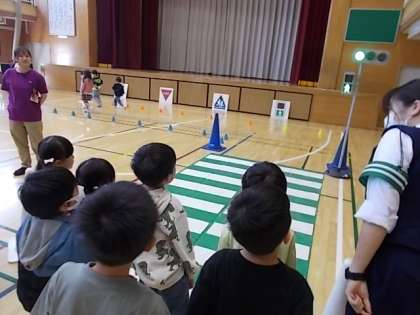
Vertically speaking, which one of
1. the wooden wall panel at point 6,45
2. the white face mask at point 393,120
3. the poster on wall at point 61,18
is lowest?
the white face mask at point 393,120

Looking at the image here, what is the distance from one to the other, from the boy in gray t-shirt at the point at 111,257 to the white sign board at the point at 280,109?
26.7ft

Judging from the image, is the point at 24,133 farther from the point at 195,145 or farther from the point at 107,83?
the point at 107,83

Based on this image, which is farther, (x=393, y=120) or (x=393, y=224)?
(x=393, y=120)

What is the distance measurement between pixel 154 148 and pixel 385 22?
8.85 metres

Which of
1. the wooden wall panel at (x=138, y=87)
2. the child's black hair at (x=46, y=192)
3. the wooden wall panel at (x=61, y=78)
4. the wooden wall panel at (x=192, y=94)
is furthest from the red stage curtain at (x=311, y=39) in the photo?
the child's black hair at (x=46, y=192)

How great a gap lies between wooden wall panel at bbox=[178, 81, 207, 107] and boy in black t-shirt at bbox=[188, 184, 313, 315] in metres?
8.82

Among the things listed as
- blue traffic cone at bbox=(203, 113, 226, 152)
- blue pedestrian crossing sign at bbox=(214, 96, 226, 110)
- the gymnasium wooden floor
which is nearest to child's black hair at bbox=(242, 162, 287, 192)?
the gymnasium wooden floor

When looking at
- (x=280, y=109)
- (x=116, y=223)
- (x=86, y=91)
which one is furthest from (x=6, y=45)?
(x=116, y=223)

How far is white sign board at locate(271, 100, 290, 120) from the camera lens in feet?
28.0

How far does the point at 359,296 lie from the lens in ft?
3.25

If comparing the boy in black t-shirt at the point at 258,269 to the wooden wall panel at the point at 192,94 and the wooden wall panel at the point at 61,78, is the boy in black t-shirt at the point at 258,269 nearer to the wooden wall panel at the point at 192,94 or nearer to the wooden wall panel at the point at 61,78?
the wooden wall panel at the point at 192,94

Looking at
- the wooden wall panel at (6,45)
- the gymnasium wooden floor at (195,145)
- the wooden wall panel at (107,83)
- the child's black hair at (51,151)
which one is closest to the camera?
the child's black hair at (51,151)

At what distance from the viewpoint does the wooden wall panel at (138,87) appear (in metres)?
10.0

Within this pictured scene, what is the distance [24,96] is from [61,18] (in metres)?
9.31
